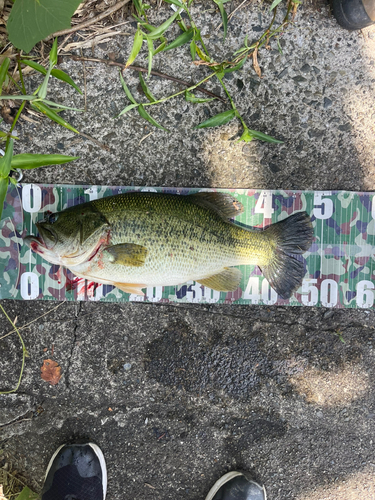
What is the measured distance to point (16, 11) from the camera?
1.95 metres

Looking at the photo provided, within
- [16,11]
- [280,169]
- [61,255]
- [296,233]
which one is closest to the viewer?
[16,11]

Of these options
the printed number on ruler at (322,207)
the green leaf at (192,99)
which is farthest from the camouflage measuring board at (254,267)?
the green leaf at (192,99)

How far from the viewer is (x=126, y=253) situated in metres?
2.40

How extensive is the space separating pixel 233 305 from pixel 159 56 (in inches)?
81.0

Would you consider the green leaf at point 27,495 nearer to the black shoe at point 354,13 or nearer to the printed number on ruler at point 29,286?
the printed number on ruler at point 29,286

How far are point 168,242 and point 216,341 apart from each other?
3.25 ft

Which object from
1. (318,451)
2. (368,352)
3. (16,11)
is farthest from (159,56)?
(318,451)

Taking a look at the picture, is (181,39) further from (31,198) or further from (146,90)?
(31,198)

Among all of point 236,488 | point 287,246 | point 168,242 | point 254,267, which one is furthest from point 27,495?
point 287,246

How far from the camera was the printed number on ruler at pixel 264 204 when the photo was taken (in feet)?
9.31

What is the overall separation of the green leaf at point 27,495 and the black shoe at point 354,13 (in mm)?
4485

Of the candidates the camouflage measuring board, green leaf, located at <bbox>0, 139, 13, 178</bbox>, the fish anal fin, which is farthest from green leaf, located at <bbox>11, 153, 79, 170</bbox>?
the fish anal fin

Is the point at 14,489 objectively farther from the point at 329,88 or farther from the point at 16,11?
the point at 329,88

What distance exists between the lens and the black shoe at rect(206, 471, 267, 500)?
113 inches
